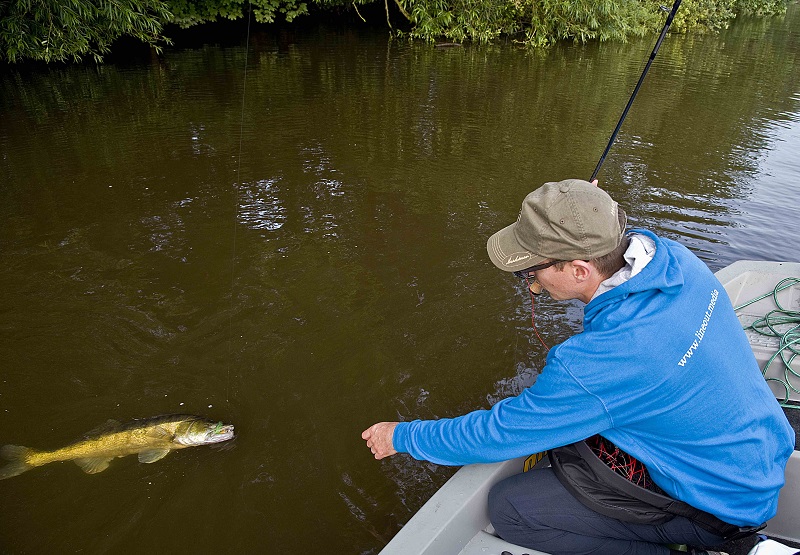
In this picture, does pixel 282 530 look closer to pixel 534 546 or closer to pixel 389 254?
pixel 534 546

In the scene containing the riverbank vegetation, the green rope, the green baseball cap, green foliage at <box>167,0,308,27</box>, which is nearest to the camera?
the green baseball cap

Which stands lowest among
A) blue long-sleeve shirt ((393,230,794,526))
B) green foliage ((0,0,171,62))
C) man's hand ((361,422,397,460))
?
man's hand ((361,422,397,460))

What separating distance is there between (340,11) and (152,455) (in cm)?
2230

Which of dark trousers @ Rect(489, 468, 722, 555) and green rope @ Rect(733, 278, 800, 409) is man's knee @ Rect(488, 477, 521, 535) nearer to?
dark trousers @ Rect(489, 468, 722, 555)

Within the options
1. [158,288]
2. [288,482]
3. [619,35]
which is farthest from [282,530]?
[619,35]

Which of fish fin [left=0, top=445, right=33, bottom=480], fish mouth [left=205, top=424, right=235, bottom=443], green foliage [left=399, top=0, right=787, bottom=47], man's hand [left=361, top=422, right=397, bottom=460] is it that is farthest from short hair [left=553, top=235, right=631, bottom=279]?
green foliage [left=399, top=0, right=787, bottom=47]

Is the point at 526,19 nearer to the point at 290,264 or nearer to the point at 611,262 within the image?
the point at 290,264

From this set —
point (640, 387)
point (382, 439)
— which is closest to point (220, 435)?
point (382, 439)

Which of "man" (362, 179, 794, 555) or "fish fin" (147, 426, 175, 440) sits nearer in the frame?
"man" (362, 179, 794, 555)

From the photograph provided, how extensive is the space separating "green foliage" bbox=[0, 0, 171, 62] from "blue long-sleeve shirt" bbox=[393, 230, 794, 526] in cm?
1278

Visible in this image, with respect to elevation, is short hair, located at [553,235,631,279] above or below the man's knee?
above

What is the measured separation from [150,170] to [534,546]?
23.0ft

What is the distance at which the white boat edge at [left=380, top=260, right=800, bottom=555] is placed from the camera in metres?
2.13

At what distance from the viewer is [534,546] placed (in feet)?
7.66
